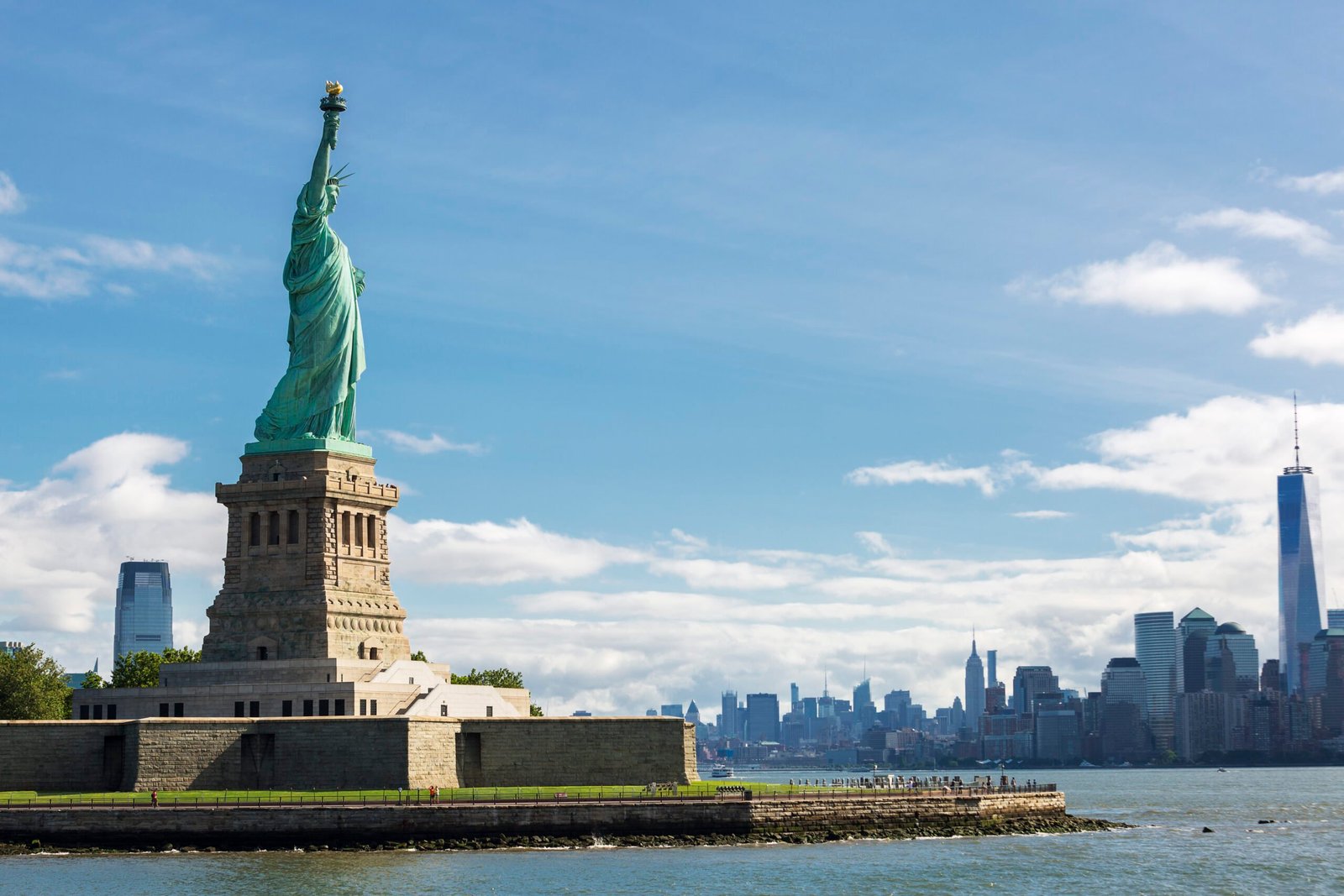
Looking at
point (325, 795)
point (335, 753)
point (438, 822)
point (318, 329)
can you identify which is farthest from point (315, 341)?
point (438, 822)

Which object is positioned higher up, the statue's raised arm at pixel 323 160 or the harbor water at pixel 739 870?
the statue's raised arm at pixel 323 160

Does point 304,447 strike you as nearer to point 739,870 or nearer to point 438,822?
point 438,822

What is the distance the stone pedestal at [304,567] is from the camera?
311ft

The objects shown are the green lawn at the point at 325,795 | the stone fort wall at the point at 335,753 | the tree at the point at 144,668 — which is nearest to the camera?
the green lawn at the point at 325,795

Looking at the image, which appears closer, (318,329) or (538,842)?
(538,842)

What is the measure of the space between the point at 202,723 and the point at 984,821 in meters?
35.8

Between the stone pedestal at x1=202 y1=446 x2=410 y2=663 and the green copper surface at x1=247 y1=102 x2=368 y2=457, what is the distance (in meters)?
2.03

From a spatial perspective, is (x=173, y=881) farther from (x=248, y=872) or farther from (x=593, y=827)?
(x=593, y=827)

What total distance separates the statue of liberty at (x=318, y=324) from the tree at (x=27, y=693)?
2438 cm

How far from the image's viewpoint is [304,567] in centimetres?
9594

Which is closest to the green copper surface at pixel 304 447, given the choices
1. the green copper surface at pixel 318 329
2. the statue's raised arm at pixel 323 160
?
the green copper surface at pixel 318 329

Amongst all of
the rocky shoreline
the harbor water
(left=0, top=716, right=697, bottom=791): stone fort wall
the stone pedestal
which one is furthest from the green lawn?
the stone pedestal

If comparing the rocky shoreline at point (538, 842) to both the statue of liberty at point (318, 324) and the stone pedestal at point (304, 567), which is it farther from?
the statue of liberty at point (318, 324)

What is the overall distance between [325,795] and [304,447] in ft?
69.1
